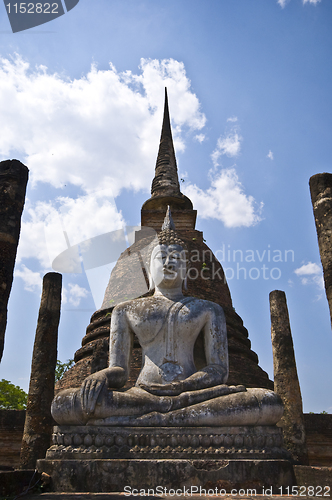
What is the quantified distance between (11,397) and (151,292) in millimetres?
21689

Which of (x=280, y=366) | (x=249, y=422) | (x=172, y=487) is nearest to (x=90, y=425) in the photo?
(x=172, y=487)

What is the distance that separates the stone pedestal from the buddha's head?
2255 millimetres

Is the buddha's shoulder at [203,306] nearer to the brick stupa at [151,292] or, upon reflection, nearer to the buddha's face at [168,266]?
the buddha's face at [168,266]

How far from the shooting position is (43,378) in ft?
27.9

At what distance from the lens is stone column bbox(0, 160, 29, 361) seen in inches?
167

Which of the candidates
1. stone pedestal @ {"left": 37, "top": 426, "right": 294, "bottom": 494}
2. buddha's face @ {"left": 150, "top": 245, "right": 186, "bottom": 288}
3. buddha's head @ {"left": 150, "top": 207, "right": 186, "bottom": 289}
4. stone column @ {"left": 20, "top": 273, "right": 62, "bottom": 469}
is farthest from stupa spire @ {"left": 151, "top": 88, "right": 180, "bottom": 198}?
stone pedestal @ {"left": 37, "top": 426, "right": 294, "bottom": 494}

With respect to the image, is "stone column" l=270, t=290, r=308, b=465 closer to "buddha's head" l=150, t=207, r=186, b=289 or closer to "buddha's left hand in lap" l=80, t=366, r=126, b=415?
"buddha's head" l=150, t=207, r=186, b=289

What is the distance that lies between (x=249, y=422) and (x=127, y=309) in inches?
86.5

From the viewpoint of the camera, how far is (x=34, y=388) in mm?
8422

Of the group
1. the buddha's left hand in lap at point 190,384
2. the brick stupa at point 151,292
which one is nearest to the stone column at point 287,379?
the brick stupa at point 151,292

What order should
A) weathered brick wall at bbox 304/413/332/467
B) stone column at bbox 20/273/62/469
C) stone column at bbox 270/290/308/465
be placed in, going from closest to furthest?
stone column at bbox 20/273/62/469
stone column at bbox 270/290/308/465
weathered brick wall at bbox 304/413/332/467

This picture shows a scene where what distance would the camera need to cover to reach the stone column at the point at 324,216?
5555 mm

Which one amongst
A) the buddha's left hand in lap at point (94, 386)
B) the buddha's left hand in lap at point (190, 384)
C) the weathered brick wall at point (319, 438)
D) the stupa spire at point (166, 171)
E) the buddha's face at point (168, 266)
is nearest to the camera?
the buddha's left hand in lap at point (94, 386)

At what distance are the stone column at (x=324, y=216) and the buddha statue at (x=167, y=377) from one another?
1584mm
